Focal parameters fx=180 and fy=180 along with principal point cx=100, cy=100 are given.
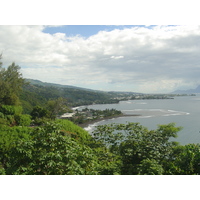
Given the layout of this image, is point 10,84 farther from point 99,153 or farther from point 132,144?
point 132,144

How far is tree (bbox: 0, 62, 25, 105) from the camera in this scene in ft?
34.7

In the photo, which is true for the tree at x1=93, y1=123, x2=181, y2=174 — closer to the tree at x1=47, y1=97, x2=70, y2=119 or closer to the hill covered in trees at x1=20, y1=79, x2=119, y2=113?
the tree at x1=47, y1=97, x2=70, y2=119

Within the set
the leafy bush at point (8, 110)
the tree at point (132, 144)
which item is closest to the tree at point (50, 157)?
the tree at point (132, 144)

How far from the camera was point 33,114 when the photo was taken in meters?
11.3

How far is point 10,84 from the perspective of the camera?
423 inches

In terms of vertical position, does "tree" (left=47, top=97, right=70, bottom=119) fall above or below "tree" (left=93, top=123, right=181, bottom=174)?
above

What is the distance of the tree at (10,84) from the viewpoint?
1057 cm

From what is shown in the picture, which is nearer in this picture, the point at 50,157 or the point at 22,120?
the point at 50,157

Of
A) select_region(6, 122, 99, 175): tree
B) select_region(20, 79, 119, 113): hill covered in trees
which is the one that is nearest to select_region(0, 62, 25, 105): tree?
select_region(20, 79, 119, 113): hill covered in trees

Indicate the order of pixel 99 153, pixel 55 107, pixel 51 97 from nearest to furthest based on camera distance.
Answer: pixel 99 153 < pixel 55 107 < pixel 51 97

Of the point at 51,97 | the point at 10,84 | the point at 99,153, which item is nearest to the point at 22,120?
the point at 10,84

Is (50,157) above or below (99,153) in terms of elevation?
above

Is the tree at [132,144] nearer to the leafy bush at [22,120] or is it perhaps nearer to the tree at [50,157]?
the tree at [50,157]

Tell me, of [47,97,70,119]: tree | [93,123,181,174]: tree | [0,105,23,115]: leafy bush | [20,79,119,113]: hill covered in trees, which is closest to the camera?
[93,123,181,174]: tree
